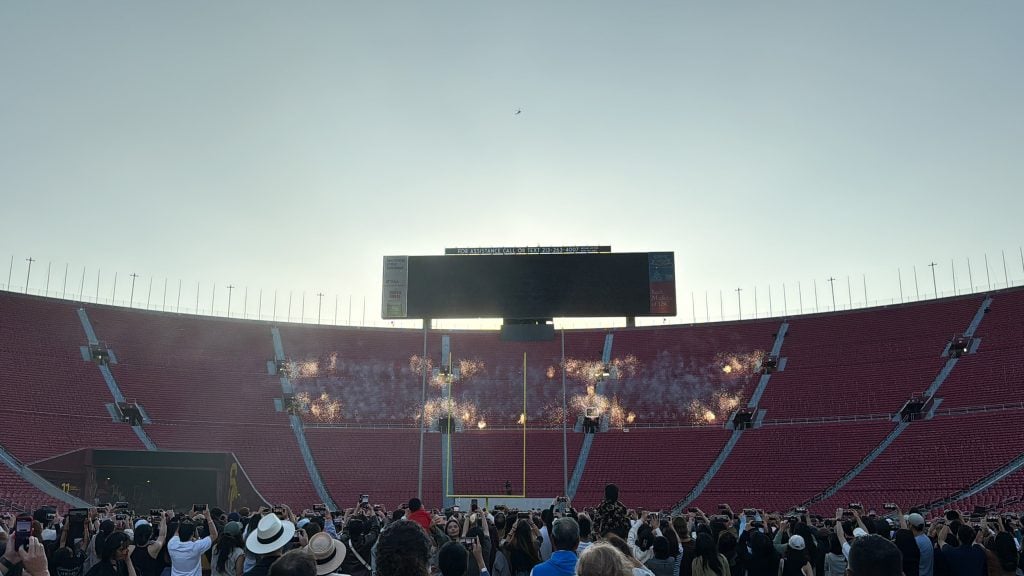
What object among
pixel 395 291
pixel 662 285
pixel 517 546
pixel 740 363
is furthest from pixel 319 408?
pixel 517 546

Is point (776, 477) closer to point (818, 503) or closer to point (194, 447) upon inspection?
point (818, 503)

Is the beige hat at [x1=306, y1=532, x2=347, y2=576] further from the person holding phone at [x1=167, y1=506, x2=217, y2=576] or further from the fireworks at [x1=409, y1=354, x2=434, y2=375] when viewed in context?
the fireworks at [x1=409, y1=354, x2=434, y2=375]

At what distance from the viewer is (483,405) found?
56.2 meters

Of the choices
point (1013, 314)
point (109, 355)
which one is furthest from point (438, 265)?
point (1013, 314)

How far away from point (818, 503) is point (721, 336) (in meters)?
17.2

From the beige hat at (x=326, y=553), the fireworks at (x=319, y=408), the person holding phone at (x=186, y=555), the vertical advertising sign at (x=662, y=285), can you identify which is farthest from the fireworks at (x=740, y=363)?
the beige hat at (x=326, y=553)

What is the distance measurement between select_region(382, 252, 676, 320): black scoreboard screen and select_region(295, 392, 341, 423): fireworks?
1116 cm

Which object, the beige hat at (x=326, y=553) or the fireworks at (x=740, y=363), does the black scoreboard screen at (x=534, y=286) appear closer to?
the fireworks at (x=740, y=363)

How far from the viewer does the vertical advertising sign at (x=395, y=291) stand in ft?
154

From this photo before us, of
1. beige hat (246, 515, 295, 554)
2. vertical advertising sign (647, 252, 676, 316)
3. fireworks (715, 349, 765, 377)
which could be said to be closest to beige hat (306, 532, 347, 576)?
beige hat (246, 515, 295, 554)

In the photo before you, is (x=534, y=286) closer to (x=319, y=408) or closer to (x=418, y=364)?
(x=418, y=364)

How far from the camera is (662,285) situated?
46812 millimetres

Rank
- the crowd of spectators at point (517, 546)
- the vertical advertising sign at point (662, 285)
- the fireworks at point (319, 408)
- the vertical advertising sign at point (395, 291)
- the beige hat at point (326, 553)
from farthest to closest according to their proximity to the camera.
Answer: the fireworks at point (319, 408) → the vertical advertising sign at point (395, 291) → the vertical advertising sign at point (662, 285) → the crowd of spectators at point (517, 546) → the beige hat at point (326, 553)

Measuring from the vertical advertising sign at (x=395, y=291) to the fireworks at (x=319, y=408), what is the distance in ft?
35.6
